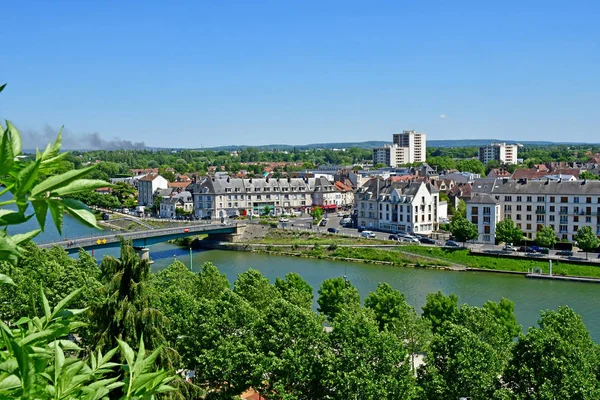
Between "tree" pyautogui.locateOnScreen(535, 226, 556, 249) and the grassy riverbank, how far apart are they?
1615 mm

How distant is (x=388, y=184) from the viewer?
1139 inches

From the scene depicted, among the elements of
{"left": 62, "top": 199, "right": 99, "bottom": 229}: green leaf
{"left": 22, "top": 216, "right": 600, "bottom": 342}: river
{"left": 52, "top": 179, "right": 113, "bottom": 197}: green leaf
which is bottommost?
{"left": 22, "top": 216, "right": 600, "bottom": 342}: river

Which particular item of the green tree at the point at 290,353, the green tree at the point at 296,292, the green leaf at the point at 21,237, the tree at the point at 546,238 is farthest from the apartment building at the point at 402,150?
the green leaf at the point at 21,237

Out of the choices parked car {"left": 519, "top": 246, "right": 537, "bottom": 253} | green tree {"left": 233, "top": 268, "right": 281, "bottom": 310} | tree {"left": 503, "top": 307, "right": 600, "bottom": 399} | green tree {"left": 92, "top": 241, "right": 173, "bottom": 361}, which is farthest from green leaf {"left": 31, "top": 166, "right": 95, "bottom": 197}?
parked car {"left": 519, "top": 246, "right": 537, "bottom": 253}

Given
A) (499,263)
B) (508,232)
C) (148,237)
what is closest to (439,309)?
(499,263)

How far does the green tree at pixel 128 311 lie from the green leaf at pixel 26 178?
236 inches

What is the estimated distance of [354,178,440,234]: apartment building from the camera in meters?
26.4

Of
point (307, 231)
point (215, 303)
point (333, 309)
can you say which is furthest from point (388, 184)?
point (215, 303)

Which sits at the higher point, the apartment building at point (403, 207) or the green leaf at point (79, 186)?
the green leaf at point (79, 186)

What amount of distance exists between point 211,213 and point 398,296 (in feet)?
78.0

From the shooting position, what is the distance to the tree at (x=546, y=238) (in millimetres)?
21609

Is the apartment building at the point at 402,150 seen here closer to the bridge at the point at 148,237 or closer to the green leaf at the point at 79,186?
the bridge at the point at 148,237

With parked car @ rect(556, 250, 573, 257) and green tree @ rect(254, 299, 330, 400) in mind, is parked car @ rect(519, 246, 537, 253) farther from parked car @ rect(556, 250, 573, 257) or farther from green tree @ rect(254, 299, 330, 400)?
green tree @ rect(254, 299, 330, 400)

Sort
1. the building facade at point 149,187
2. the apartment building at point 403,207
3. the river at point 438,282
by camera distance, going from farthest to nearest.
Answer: the building facade at point 149,187 → the apartment building at point 403,207 → the river at point 438,282
